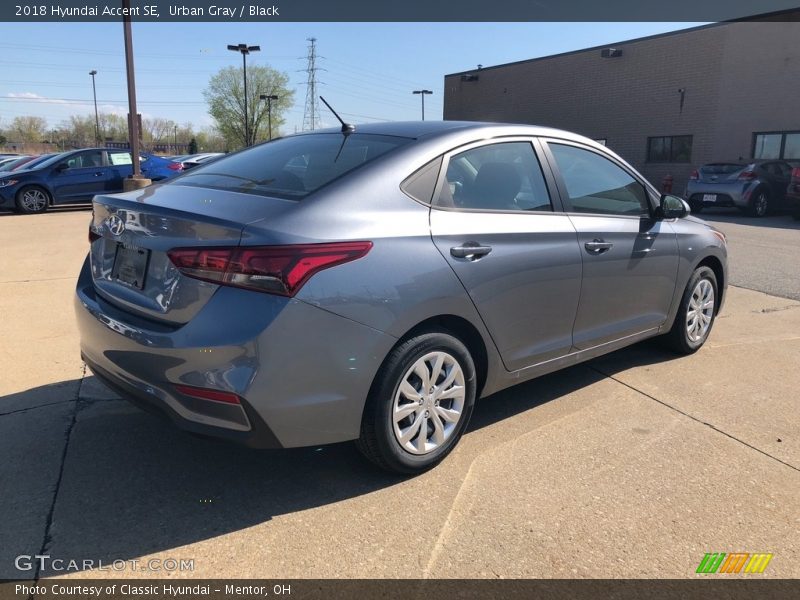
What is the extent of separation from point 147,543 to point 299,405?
798 mm

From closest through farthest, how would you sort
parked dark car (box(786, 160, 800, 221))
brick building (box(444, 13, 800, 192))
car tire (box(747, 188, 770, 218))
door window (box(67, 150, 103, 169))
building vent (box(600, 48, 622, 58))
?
parked dark car (box(786, 160, 800, 221)), door window (box(67, 150, 103, 169)), car tire (box(747, 188, 770, 218)), brick building (box(444, 13, 800, 192)), building vent (box(600, 48, 622, 58))

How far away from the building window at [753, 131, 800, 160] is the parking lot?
19443 mm

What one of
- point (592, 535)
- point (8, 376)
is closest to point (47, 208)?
point (8, 376)

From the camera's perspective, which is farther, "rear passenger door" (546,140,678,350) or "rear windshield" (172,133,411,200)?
"rear passenger door" (546,140,678,350)

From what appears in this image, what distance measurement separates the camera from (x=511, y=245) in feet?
10.8

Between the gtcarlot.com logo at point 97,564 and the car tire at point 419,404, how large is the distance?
895mm

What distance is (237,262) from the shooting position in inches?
98.1

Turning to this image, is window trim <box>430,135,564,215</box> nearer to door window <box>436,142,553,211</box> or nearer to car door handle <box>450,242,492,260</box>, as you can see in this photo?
door window <box>436,142,553,211</box>

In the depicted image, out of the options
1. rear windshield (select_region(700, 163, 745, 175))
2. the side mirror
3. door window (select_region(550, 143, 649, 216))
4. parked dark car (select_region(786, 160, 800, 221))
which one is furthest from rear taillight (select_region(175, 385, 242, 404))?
rear windshield (select_region(700, 163, 745, 175))

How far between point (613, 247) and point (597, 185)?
0.42 m

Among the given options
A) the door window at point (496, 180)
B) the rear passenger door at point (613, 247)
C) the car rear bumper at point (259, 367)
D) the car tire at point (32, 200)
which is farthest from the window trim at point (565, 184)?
the car tire at point (32, 200)

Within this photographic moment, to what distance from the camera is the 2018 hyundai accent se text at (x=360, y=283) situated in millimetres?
2520

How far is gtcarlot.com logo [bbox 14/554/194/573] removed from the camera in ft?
7.88

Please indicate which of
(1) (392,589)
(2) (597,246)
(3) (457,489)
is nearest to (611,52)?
(2) (597,246)
